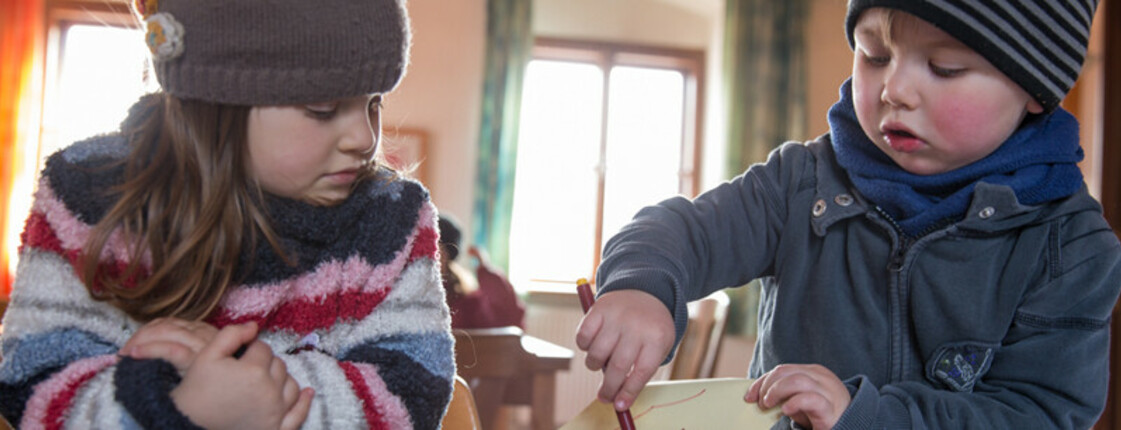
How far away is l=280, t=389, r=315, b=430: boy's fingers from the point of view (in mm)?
671

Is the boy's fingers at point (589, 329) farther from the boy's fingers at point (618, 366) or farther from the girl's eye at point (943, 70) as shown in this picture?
the girl's eye at point (943, 70)

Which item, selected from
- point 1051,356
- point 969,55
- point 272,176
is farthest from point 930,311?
point 272,176

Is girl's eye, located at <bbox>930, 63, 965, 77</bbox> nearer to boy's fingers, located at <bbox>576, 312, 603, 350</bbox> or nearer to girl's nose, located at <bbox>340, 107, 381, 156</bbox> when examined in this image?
boy's fingers, located at <bbox>576, 312, 603, 350</bbox>

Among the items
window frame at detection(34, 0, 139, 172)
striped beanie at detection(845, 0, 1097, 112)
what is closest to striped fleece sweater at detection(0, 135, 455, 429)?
striped beanie at detection(845, 0, 1097, 112)

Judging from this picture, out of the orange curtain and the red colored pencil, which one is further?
the orange curtain

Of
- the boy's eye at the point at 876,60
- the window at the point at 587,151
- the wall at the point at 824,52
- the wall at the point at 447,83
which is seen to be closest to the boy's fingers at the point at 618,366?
the boy's eye at the point at 876,60

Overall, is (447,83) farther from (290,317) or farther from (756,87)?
(290,317)

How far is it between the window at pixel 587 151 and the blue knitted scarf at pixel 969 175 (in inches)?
177

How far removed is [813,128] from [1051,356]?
15.0 feet

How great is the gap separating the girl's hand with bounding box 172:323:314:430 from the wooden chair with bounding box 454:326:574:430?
1.50 metres

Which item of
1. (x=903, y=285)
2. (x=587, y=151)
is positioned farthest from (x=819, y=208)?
(x=587, y=151)

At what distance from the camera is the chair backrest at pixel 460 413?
0.89m

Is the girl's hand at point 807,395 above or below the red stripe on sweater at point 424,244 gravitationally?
below

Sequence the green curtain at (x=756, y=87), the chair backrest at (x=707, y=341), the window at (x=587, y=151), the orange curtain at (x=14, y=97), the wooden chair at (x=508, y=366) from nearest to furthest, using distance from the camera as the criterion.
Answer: the wooden chair at (x=508, y=366), the chair backrest at (x=707, y=341), the orange curtain at (x=14, y=97), the green curtain at (x=756, y=87), the window at (x=587, y=151)
